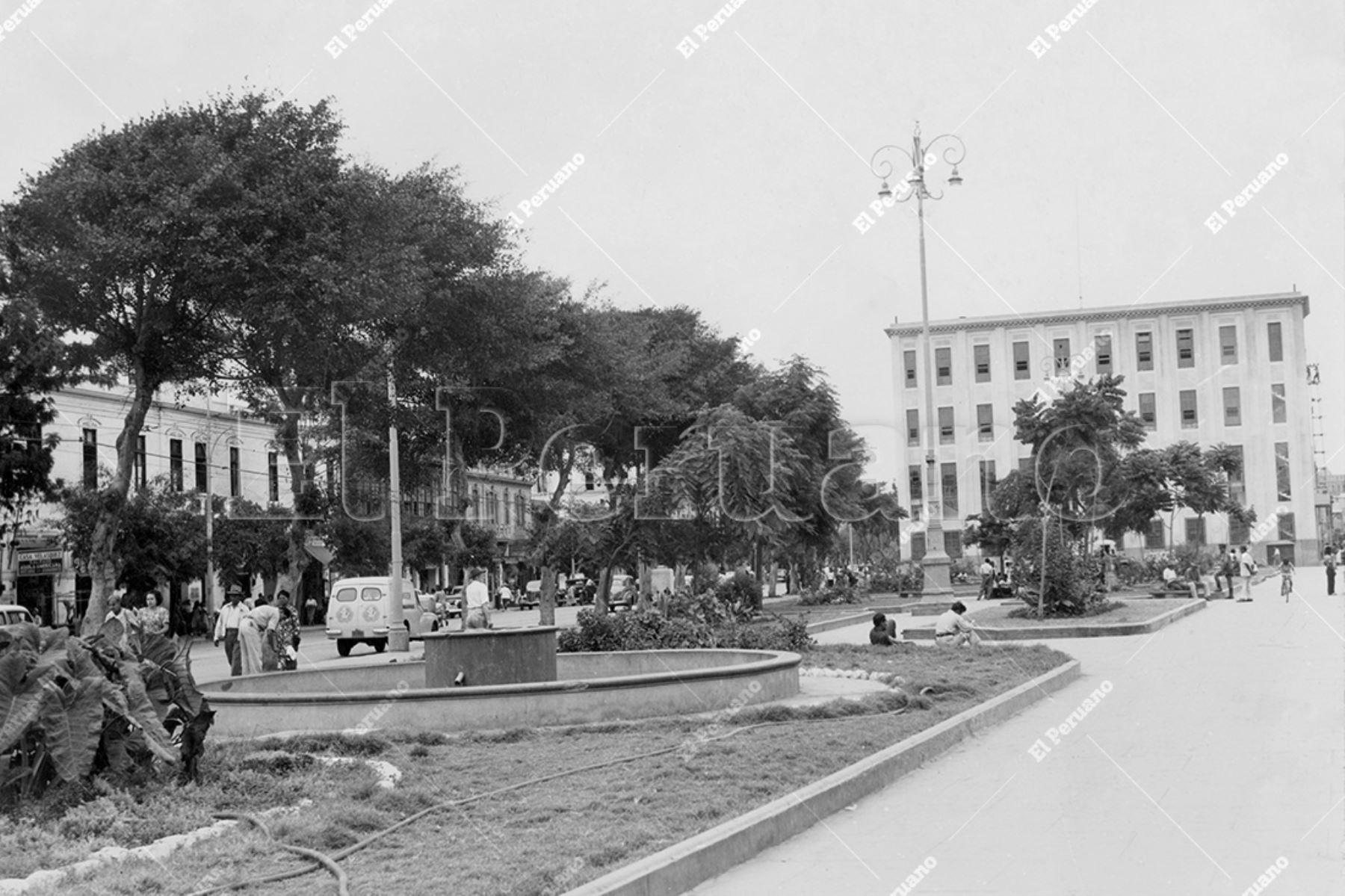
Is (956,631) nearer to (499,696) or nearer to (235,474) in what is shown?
(499,696)

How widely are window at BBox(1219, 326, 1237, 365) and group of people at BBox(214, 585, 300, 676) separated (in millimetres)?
77080

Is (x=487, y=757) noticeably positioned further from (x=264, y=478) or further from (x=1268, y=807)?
(x=264, y=478)

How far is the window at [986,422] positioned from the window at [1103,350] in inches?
286

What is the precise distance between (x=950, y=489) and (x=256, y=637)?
75.4 metres

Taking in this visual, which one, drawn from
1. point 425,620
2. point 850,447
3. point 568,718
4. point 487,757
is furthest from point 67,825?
point 850,447

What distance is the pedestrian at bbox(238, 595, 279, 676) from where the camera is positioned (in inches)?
873

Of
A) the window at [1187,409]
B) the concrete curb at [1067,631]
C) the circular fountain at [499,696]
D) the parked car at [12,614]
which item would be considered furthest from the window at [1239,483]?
the circular fountain at [499,696]

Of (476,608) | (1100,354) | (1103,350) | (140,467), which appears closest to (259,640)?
(476,608)

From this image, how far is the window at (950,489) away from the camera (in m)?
93.2

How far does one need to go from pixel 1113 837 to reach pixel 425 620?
3119 centimetres

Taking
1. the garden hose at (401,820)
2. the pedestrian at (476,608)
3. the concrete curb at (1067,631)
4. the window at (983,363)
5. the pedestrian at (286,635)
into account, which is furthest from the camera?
the window at (983,363)

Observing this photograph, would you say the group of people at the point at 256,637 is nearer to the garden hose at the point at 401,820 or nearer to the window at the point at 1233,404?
the garden hose at the point at 401,820

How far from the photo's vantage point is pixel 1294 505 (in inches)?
3457

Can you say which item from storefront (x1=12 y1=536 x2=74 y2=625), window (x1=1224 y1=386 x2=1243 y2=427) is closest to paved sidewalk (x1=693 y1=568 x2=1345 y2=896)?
storefront (x1=12 y1=536 x2=74 y2=625)
